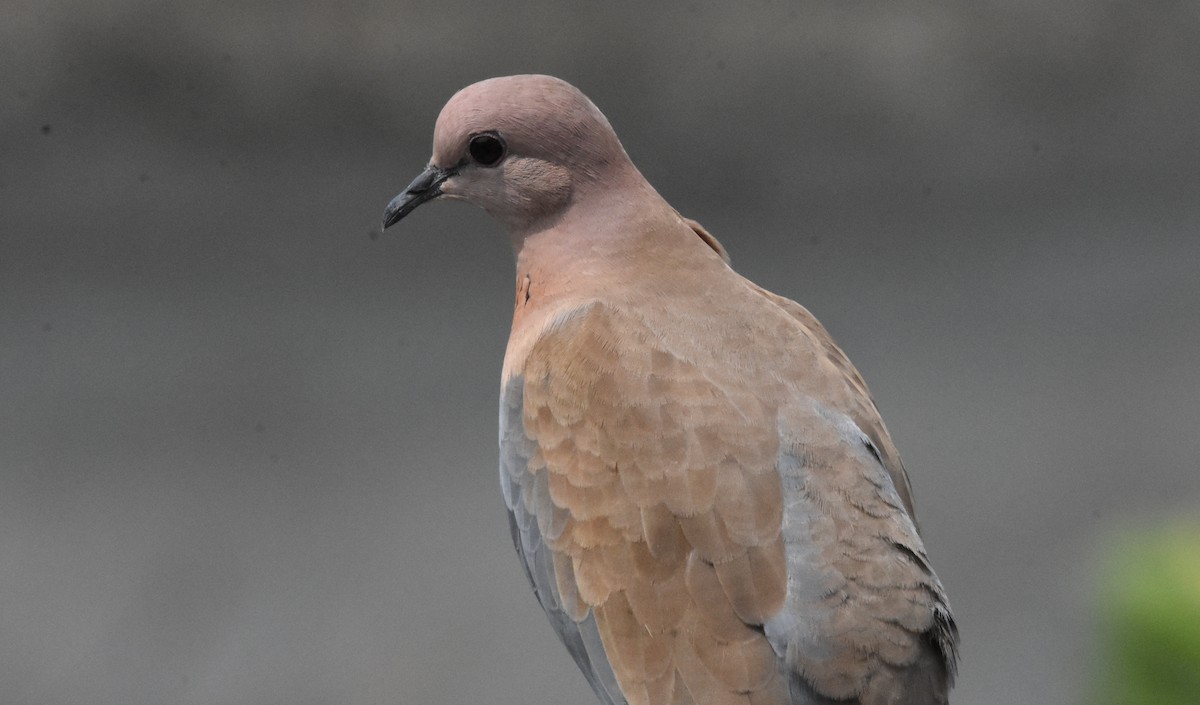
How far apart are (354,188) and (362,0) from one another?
538 mm

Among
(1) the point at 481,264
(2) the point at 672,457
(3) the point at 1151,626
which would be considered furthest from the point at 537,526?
(1) the point at 481,264

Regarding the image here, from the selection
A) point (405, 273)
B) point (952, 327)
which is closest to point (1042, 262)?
point (952, 327)

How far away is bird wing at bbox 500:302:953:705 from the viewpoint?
4.58ft

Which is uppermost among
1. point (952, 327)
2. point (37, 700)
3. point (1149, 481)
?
point (952, 327)

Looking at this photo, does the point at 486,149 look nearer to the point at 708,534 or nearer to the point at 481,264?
the point at 708,534

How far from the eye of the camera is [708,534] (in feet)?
4.76

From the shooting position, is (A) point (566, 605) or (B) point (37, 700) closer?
(A) point (566, 605)

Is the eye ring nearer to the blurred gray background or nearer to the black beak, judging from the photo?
the black beak

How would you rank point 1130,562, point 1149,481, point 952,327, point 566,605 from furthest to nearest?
point 952,327
point 1149,481
point 1130,562
point 566,605

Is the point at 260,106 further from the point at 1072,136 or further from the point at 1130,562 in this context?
the point at 1130,562

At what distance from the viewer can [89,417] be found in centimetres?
379

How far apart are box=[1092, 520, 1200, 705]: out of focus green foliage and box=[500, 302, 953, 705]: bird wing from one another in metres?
0.59

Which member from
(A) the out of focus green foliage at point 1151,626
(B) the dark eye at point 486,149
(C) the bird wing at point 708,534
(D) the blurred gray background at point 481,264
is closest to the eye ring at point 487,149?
(B) the dark eye at point 486,149

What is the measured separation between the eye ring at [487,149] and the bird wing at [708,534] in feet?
0.68
